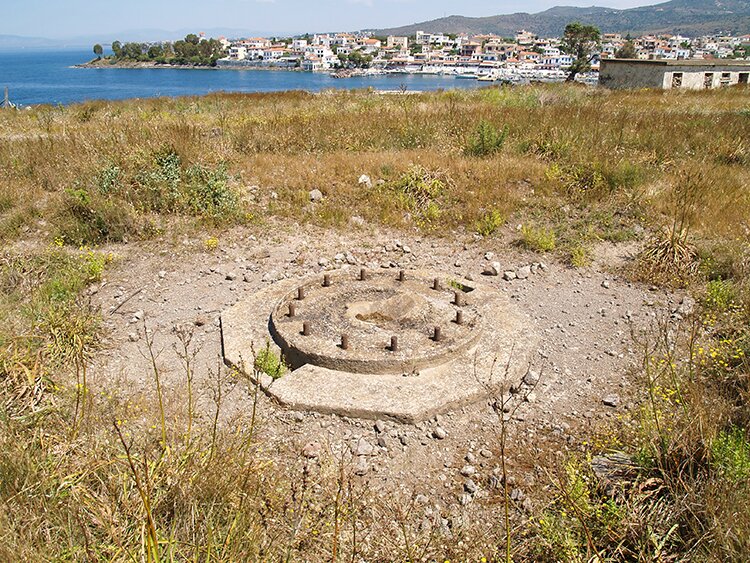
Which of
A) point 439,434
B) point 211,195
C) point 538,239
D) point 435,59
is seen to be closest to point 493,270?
point 538,239

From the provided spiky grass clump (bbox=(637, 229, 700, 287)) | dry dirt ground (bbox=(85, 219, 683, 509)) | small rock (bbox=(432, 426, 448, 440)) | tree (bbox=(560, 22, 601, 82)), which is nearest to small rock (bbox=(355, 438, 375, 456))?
dry dirt ground (bbox=(85, 219, 683, 509))

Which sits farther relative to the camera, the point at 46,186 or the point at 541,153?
the point at 541,153

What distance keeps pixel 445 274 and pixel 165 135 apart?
6490 mm

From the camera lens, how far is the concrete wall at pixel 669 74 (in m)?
23.9

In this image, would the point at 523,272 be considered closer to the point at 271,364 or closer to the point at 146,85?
the point at 271,364

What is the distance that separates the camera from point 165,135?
9.83 meters

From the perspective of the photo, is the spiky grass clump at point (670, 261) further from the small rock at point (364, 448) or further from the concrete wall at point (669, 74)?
the concrete wall at point (669, 74)

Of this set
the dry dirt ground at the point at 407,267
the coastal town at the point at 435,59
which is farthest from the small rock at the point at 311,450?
the coastal town at the point at 435,59

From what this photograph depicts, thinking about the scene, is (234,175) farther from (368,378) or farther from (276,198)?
(368,378)

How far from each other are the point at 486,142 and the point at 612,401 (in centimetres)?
690

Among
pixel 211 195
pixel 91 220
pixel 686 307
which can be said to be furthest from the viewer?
pixel 211 195

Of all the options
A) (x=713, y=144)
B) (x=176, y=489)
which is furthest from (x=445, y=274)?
(x=713, y=144)

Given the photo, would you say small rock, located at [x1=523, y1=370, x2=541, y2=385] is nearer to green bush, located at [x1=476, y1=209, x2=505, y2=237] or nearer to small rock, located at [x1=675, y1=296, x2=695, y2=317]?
small rock, located at [x1=675, y1=296, x2=695, y2=317]

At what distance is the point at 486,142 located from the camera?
10.1 meters
